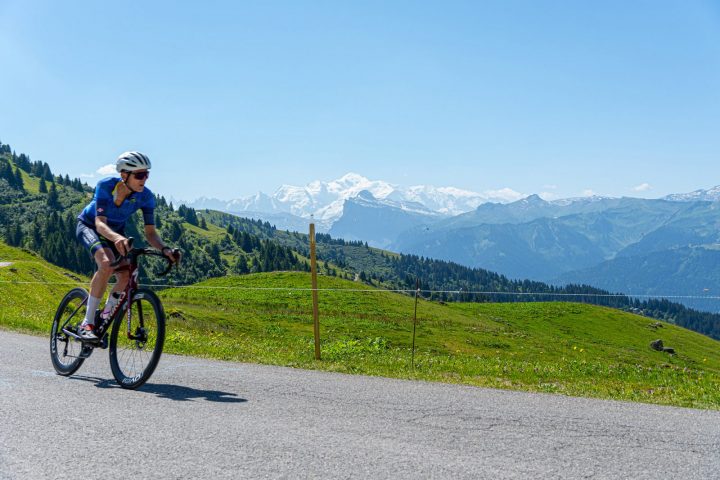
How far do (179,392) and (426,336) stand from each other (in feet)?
316

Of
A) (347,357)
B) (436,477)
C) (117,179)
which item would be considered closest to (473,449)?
(436,477)

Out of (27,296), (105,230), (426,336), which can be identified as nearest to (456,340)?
(426,336)

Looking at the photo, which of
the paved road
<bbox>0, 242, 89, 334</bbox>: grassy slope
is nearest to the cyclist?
the paved road

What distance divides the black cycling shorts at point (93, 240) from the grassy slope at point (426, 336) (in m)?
5.46

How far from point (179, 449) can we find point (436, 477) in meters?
2.68

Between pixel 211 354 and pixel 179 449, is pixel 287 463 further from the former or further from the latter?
pixel 211 354

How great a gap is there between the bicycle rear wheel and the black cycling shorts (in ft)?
3.54

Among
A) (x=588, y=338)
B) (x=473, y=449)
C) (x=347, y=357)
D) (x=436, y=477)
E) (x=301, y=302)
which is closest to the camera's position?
(x=436, y=477)

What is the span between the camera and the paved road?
234 inches

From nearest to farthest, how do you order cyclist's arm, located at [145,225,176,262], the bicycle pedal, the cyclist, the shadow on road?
1. the shadow on road
2. the cyclist
3. cyclist's arm, located at [145,225,176,262]
4. the bicycle pedal

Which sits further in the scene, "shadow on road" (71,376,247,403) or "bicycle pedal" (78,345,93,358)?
"bicycle pedal" (78,345,93,358)

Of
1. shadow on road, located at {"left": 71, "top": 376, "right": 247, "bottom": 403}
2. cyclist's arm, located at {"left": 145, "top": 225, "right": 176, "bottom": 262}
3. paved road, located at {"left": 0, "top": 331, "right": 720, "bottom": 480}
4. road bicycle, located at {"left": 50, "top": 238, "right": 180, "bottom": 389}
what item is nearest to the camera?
paved road, located at {"left": 0, "top": 331, "right": 720, "bottom": 480}

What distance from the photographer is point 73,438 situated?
266 inches

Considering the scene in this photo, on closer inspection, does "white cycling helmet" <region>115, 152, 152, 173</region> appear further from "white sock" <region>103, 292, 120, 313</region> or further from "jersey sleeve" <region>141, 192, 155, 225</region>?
"white sock" <region>103, 292, 120, 313</region>
